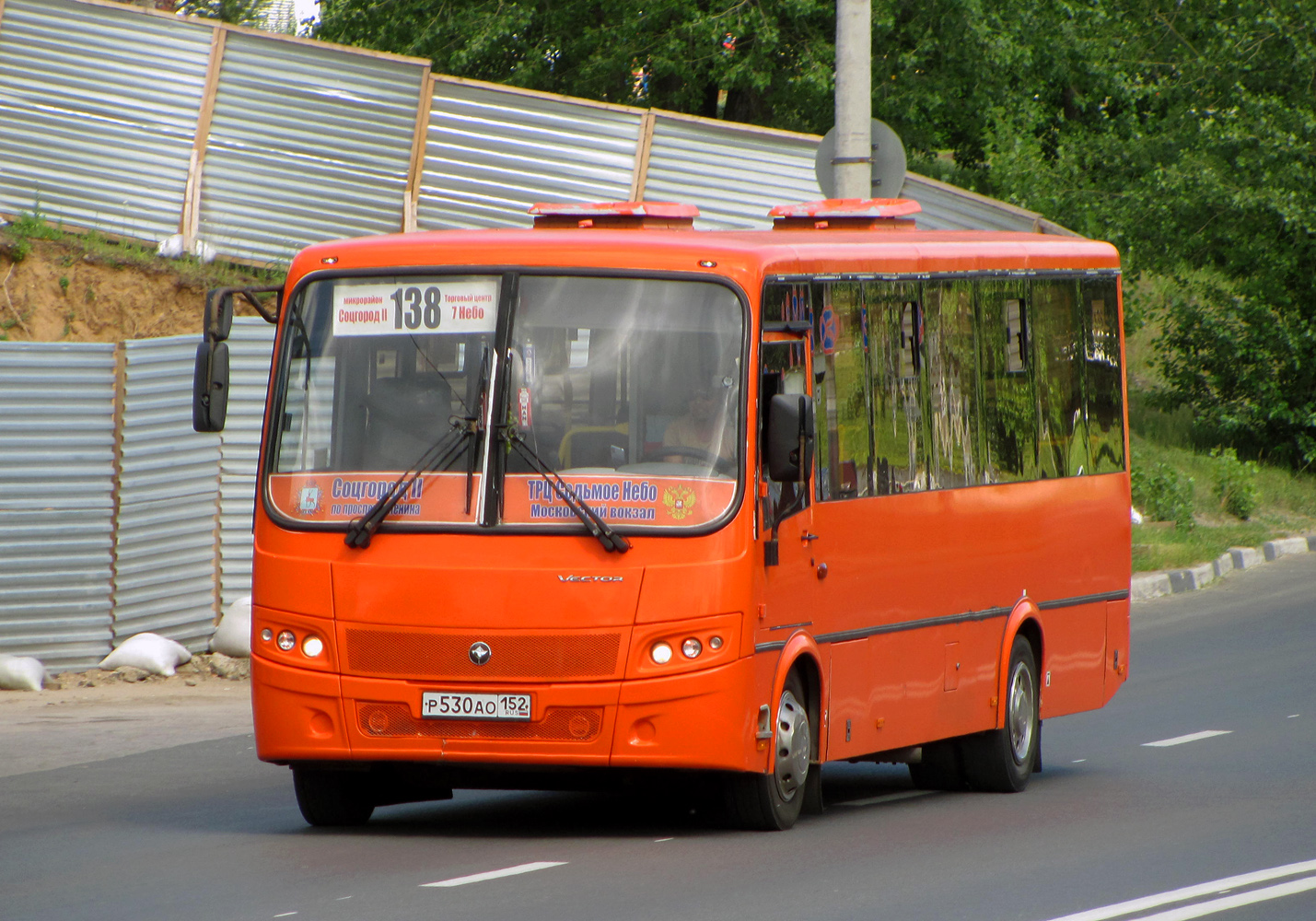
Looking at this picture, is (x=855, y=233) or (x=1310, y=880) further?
(x=855, y=233)

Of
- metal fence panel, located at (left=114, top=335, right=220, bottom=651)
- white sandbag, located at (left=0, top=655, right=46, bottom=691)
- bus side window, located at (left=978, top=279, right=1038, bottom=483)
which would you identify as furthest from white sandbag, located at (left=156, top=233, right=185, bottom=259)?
bus side window, located at (left=978, top=279, right=1038, bottom=483)

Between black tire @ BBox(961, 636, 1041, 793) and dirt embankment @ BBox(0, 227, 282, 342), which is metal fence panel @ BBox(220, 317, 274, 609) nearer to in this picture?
dirt embankment @ BBox(0, 227, 282, 342)

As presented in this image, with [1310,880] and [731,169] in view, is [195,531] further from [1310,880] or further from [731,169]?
[1310,880]

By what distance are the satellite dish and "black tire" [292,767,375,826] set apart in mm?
6796

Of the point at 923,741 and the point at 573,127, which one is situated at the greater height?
the point at 573,127

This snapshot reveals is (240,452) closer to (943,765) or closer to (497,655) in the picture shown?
(943,765)

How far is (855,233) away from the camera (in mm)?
10922

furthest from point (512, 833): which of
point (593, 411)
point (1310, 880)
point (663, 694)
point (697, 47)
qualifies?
point (697, 47)

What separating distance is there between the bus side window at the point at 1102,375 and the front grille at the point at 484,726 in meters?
4.90

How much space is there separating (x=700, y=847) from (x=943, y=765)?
3141 mm

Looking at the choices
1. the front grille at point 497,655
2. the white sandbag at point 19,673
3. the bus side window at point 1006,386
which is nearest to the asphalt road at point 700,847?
the front grille at point 497,655

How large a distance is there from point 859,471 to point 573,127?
508 inches

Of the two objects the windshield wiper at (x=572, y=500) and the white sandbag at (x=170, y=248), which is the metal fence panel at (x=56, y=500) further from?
the windshield wiper at (x=572, y=500)

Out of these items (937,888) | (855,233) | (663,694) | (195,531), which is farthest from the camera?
(195,531)
